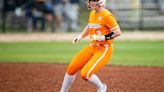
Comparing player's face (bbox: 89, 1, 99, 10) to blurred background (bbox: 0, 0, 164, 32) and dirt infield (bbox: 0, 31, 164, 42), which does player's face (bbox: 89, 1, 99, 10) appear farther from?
blurred background (bbox: 0, 0, 164, 32)

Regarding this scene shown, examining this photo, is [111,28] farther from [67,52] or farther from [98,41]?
[67,52]

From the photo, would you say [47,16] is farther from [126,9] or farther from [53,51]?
[53,51]

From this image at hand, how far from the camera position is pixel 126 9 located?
1039 inches

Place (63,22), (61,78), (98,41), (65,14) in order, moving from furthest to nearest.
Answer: (63,22), (65,14), (61,78), (98,41)

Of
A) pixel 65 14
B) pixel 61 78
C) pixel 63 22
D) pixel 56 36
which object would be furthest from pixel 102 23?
pixel 63 22

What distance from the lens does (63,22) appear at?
2528cm

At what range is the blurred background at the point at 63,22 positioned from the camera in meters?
22.2

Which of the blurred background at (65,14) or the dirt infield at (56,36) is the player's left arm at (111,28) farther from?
the blurred background at (65,14)

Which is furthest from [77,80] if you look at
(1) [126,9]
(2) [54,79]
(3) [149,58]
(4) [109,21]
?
(1) [126,9]

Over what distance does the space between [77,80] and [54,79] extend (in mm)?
562

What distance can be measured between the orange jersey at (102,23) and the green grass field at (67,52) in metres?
6.62

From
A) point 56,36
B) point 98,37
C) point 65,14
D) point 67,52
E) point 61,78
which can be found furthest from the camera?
point 65,14

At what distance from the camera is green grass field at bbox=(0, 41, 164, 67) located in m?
16.4

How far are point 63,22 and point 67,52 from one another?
264 inches
